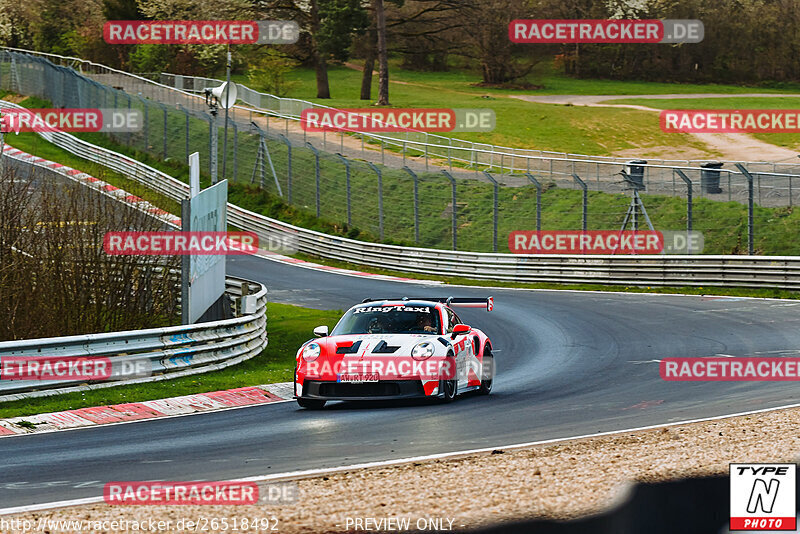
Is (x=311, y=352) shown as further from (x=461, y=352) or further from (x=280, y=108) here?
(x=280, y=108)

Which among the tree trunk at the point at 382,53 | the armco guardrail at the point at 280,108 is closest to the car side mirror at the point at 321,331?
the armco guardrail at the point at 280,108

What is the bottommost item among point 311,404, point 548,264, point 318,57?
point 548,264

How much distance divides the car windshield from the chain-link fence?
12.6 metres

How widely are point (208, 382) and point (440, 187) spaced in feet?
84.3

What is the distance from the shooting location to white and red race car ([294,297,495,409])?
41.7ft

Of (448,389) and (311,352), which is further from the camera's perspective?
(448,389)

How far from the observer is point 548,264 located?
3000 centimetres

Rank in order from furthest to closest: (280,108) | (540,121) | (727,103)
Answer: (727,103) < (540,121) < (280,108)

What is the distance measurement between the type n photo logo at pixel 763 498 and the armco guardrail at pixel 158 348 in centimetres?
956

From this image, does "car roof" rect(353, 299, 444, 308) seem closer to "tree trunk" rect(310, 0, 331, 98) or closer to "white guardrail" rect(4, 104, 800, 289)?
"white guardrail" rect(4, 104, 800, 289)

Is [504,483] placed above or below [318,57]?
below

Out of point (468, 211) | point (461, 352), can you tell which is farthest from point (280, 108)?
point (461, 352)

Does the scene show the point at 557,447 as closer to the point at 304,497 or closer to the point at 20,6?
the point at 304,497

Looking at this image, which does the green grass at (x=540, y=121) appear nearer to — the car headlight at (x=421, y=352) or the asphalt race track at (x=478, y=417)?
the asphalt race track at (x=478, y=417)
